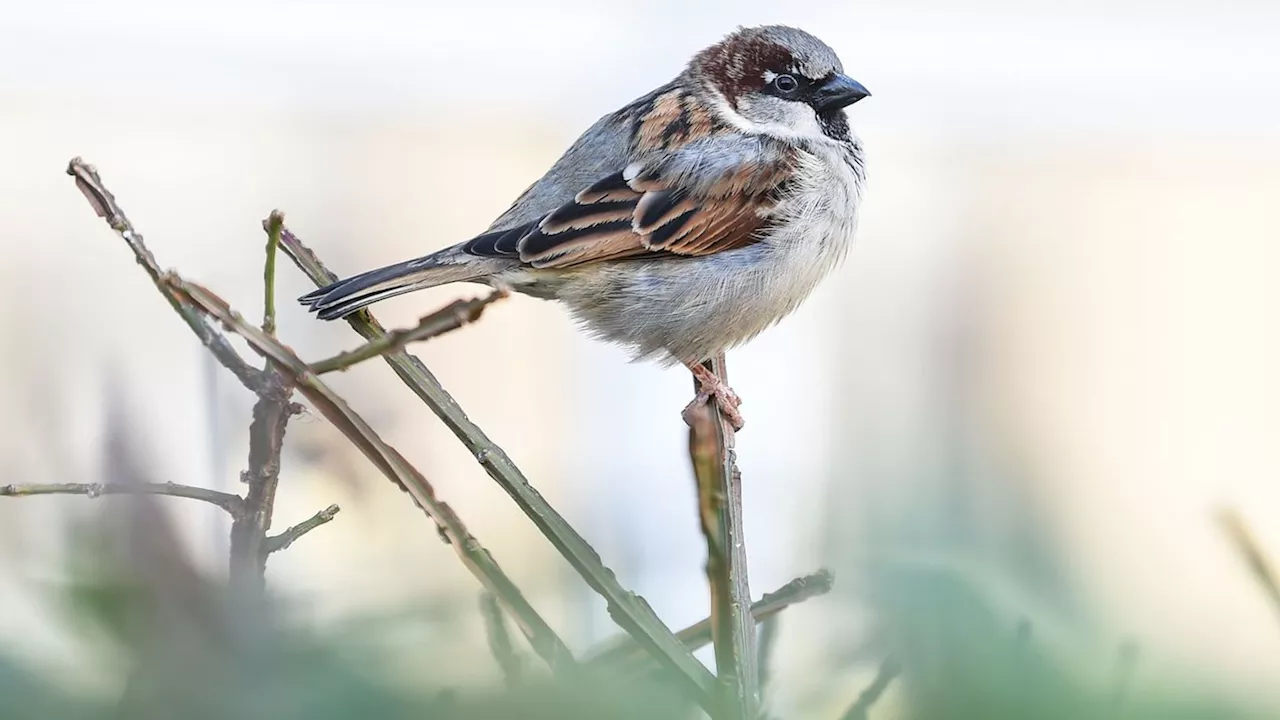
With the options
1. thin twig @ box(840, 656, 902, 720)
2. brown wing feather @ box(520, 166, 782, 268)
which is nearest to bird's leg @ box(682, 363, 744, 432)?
brown wing feather @ box(520, 166, 782, 268)

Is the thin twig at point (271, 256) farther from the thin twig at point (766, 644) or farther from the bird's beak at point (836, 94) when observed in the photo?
the bird's beak at point (836, 94)

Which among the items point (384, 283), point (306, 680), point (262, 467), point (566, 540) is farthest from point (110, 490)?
point (384, 283)

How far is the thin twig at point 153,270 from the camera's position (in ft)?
2.48

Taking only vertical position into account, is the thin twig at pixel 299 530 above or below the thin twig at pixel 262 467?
below

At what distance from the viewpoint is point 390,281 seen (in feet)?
6.07

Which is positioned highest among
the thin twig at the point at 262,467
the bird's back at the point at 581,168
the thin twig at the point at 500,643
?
the bird's back at the point at 581,168

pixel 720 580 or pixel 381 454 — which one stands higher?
pixel 381 454

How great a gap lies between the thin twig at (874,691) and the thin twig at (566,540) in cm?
6

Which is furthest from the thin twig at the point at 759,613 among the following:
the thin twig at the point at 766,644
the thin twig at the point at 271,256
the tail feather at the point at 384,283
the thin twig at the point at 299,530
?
the tail feather at the point at 384,283

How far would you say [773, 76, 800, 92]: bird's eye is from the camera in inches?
99.9

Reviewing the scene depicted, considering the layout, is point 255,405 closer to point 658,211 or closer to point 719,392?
point 719,392

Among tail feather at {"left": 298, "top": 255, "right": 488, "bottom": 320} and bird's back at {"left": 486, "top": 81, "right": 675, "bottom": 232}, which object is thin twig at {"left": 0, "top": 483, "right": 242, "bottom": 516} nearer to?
tail feather at {"left": 298, "top": 255, "right": 488, "bottom": 320}

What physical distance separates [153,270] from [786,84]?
187 cm

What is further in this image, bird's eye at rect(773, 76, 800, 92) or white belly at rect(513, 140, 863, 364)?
bird's eye at rect(773, 76, 800, 92)
